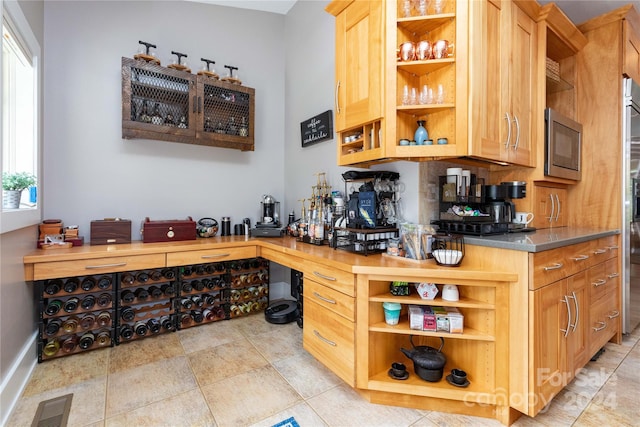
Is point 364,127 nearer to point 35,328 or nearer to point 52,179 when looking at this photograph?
point 52,179

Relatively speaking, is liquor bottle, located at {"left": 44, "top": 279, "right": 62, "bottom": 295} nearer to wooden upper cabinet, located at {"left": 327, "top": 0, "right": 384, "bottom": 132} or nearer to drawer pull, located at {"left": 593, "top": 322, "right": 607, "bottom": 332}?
wooden upper cabinet, located at {"left": 327, "top": 0, "right": 384, "bottom": 132}

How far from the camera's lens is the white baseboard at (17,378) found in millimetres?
1507

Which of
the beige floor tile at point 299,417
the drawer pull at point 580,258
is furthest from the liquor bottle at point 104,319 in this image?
the drawer pull at point 580,258

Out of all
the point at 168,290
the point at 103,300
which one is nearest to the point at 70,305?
the point at 103,300

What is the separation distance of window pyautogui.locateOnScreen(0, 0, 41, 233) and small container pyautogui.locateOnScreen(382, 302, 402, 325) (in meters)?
2.08

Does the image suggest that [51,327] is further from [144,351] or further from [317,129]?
[317,129]

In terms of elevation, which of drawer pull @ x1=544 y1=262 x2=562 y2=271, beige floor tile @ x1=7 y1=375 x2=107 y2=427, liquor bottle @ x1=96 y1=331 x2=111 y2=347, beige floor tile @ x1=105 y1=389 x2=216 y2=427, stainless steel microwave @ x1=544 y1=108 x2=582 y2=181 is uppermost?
stainless steel microwave @ x1=544 y1=108 x2=582 y2=181

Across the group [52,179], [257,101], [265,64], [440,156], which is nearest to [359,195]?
[440,156]

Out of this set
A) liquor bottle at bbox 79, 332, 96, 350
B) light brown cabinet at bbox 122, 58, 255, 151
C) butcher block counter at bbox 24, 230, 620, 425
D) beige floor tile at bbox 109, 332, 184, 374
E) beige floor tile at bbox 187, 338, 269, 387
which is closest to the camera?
butcher block counter at bbox 24, 230, 620, 425

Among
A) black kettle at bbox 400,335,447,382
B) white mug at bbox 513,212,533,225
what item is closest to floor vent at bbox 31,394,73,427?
black kettle at bbox 400,335,447,382

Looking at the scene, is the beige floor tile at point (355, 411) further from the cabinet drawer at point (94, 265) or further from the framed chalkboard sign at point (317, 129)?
the framed chalkboard sign at point (317, 129)

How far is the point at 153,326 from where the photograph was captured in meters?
2.47

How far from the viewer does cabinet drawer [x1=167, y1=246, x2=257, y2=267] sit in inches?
94.5

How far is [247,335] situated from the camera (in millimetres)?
2506
